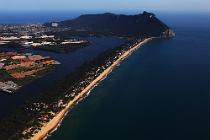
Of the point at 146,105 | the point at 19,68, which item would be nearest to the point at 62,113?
the point at 146,105

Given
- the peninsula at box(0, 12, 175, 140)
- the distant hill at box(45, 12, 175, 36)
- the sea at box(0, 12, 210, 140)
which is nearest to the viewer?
the peninsula at box(0, 12, 175, 140)

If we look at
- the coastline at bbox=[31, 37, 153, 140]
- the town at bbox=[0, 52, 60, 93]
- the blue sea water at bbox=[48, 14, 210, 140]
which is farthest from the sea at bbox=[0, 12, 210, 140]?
the town at bbox=[0, 52, 60, 93]

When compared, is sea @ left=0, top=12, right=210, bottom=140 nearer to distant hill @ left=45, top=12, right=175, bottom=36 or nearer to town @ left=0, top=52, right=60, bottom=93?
town @ left=0, top=52, right=60, bottom=93

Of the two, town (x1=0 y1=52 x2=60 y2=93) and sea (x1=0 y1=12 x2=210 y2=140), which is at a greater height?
town (x1=0 y1=52 x2=60 y2=93)

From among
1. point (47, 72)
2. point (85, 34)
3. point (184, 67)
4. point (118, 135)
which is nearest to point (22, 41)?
point (85, 34)

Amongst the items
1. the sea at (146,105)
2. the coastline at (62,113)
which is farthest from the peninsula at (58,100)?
the sea at (146,105)

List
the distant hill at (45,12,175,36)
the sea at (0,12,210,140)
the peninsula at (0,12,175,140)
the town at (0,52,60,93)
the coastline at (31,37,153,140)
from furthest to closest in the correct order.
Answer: the distant hill at (45,12,175,36), the town at (0,52,60,93), the sea at (0,12,210,140), the peninsula at (0,12,175,140), the coastline at (31,37,153,140)
